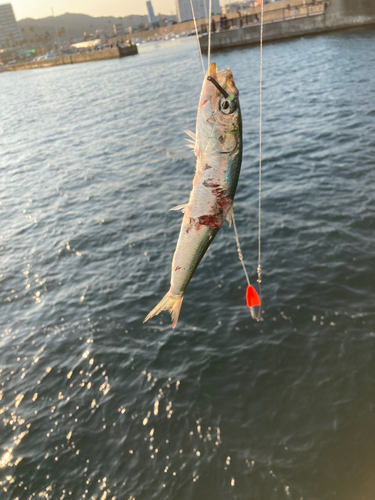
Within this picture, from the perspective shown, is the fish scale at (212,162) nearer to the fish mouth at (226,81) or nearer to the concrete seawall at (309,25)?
the fish mouth at (226,81)

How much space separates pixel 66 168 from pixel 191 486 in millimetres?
23152

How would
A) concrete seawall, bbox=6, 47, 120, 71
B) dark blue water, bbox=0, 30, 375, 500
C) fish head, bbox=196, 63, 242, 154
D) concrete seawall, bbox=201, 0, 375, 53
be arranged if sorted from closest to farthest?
fish head, bbox=196, 63, 242, 154 → dark blue water, bbox=0, 30, 375, 500 → concrete seawall, bbox=201, 0, 375, 53 → concrete seawall, bbox=6, 47, 120, 71

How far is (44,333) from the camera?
11.7 metres

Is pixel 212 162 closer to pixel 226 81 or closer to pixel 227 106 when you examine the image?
pixel 227 106

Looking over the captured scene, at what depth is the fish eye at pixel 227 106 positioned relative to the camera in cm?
316

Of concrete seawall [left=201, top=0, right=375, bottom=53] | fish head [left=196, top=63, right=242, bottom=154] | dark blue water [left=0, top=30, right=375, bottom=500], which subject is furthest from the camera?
concrete seawall [left=201, top=0, right=375, bottom=53]

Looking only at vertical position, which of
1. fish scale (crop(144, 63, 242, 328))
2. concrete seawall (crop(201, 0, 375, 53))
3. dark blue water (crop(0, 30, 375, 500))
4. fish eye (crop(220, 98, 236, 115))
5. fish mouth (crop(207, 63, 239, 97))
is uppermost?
concrete seawall (crop(201, 0, 375, 53))

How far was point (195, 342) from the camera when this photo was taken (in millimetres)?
10266

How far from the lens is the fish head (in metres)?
3.16

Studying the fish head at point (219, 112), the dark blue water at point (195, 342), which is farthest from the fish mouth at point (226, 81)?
the dark blue water at point (195, 342)

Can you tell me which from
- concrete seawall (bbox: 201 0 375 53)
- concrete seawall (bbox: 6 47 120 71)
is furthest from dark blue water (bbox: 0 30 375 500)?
concrete seawall (bbox: 6 47 120 71)

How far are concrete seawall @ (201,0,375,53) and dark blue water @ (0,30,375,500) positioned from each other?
49.3m

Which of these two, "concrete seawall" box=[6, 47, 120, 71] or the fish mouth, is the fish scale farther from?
"concrete seawall" box=[6, 47, 120, 71]

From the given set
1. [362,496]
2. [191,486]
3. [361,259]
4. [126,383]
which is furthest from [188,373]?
[361,259]
